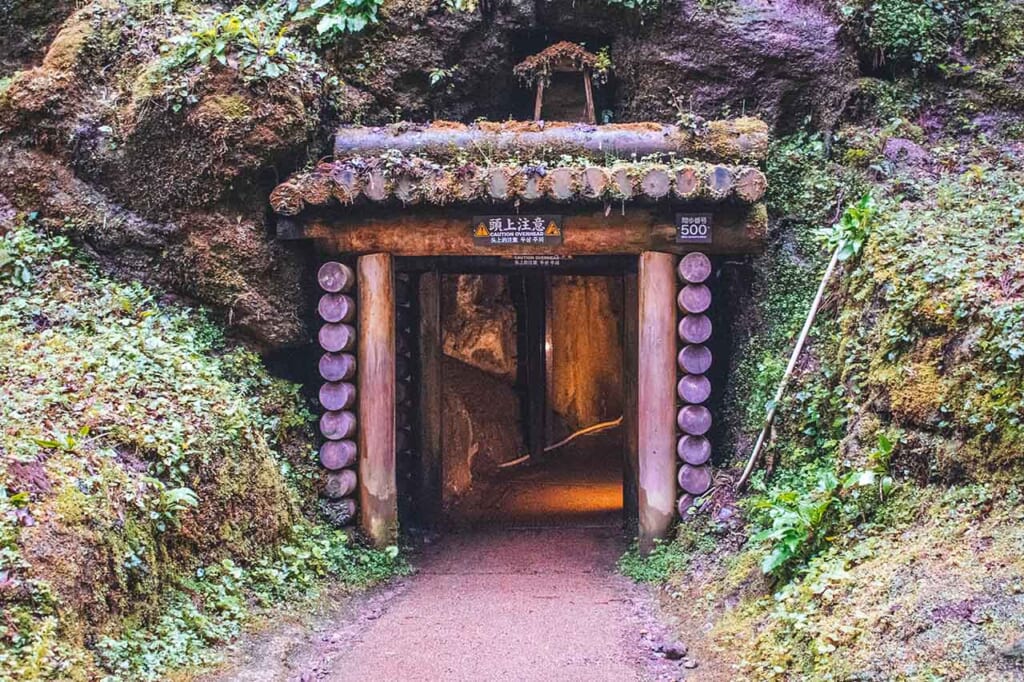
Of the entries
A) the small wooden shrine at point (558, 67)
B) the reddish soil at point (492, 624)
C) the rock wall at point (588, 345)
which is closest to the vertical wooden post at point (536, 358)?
the rock wall at point (588, 345)

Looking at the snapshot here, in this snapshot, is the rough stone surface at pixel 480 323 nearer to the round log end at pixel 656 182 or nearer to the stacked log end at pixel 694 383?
the stacked log end at pixel 694 383

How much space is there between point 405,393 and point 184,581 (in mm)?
4713

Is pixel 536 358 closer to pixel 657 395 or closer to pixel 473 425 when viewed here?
pixel 473 425

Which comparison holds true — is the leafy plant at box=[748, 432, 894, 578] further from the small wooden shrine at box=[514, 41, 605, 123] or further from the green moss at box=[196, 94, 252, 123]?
the green moss at box=[196, 94, 252, 123]

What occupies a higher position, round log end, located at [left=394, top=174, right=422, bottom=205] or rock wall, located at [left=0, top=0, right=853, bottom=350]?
rock wall, located at [left=0, top=0, right=853, bottom=350]

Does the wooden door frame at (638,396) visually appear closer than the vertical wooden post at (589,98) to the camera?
Yes

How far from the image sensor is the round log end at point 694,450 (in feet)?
28.1

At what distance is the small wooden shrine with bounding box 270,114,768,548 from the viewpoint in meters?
8.47

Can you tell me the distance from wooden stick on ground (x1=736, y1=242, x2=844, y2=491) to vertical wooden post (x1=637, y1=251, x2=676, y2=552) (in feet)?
2.70

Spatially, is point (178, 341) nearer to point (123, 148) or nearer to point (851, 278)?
point (123, 148)

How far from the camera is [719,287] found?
966 cm

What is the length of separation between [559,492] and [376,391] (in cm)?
609

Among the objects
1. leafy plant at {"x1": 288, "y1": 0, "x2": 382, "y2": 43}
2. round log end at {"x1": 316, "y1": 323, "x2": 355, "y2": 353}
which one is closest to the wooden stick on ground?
round log end at {"x1": 316, "y1": 323, "x2": 355, "y2": 353}

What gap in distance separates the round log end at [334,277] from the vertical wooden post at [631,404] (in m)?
2.97
